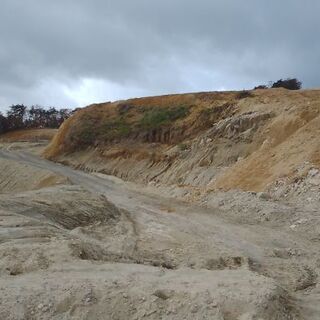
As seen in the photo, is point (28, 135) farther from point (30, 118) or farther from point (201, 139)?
point (201, 139)

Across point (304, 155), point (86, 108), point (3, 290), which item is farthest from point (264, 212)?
point (86, 108)

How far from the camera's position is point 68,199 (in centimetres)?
1784

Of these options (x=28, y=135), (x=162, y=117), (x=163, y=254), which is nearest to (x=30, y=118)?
(x=28, y=135)

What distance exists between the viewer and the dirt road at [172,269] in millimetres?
8094

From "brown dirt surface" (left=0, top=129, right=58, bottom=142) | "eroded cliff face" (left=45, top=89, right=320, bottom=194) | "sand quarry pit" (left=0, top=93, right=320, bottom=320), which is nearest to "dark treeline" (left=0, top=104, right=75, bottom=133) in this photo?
"brown dirt surface" (left=0, top=129, right=58, bottom=142)

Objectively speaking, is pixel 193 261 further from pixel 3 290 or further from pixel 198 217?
pixel 198 217

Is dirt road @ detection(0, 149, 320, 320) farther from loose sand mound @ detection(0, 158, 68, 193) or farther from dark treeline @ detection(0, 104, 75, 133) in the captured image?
dark treeline @ detection(0, 104, 75, 133)

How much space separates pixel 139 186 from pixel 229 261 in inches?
738

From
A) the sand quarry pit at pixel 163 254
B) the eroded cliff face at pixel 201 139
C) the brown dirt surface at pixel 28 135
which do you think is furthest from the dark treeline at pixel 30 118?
the sand quarry pit at pixel 163 254

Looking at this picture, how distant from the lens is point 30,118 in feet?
221

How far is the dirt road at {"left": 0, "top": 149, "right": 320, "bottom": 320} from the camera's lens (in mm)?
8094

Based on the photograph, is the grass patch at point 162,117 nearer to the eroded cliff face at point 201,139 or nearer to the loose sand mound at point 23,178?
the eroded cliff face at point 201,139

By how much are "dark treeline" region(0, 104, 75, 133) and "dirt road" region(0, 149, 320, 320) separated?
46141 millimetres

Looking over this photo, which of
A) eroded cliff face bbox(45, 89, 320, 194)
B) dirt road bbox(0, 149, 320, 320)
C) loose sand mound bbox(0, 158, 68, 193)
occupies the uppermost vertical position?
eroded cliff face bbox(45, 89, 320, 194)
